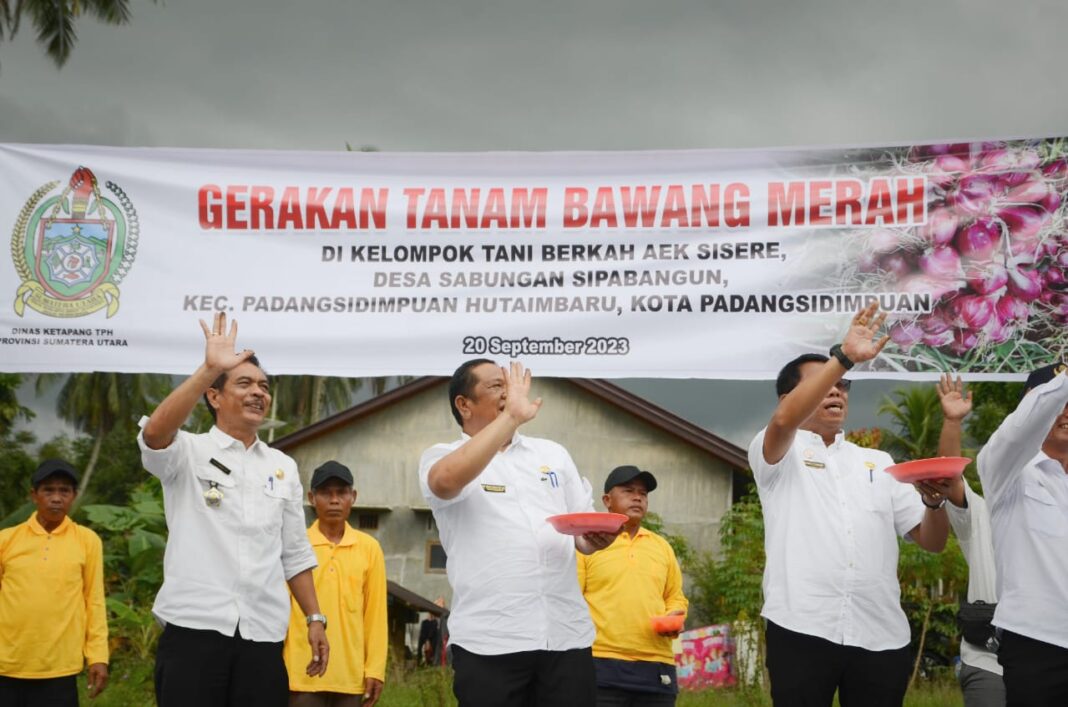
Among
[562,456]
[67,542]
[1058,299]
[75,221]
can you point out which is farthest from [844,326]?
[67,542]

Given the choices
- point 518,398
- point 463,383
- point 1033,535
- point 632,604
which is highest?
point 463,383

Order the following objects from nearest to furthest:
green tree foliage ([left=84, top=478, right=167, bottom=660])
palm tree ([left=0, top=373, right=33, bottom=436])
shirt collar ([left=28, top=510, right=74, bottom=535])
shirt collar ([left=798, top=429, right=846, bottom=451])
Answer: shirt collar ([left=798, top=429, right=846, bottom=451])
shirt collar ([left=28, top=510, right=74, bottom=535])
green tree foliage ([left=84, top=478, right=167, bottom=660])
palm tree ([left=0, top=373, right=33, bottom=436])

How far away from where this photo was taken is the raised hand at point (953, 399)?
5.14m

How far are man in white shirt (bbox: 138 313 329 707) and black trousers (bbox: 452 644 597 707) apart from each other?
963mm

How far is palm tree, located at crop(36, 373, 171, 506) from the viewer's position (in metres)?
41.8

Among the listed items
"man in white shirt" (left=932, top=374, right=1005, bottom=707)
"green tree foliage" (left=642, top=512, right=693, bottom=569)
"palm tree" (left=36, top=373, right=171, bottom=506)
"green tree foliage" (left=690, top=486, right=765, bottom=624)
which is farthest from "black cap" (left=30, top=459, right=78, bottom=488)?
"palm tree" (left=36, top=373, right=171, bottom=506)

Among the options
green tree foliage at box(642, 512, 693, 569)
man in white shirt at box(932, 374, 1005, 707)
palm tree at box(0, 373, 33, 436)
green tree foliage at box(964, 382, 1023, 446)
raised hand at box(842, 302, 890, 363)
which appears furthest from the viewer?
palm tree at box(0, 373, 33, 436)

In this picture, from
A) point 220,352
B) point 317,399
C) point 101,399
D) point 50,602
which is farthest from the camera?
point 101,399

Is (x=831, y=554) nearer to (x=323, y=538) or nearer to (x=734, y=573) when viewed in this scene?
(x=323, y=538)

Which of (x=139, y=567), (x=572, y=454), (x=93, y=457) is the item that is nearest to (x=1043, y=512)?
(x=139, y=567)

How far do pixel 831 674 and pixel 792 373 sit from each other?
4.42 feet

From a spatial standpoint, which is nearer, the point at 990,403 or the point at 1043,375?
the point at 1043,375

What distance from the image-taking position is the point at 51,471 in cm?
738

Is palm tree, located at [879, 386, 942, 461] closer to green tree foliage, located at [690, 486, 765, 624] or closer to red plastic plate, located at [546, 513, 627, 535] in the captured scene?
green tree foliage, located at [690, 486, 765, 624]
